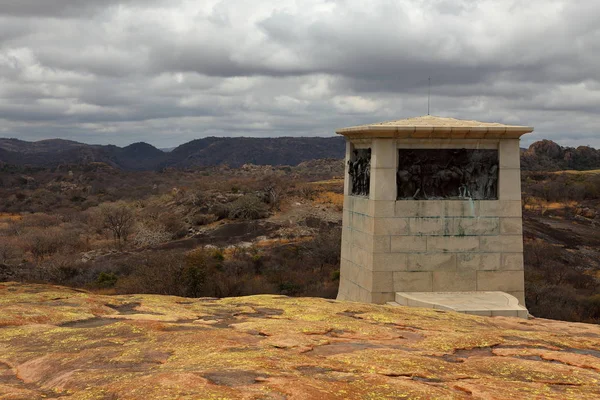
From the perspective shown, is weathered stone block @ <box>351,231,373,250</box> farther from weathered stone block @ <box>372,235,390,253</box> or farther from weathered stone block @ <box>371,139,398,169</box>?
weathered stone block @ <box>371,139,398,169</box>

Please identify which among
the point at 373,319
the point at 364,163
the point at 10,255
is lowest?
the point at 10,255

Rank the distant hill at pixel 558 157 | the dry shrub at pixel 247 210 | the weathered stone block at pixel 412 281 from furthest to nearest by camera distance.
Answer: the distant hill at pixel 558 157
the dry shrub at pixel 247 210
the weathered stone block at pixel 412 281

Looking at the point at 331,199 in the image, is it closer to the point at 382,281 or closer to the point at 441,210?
the point at 441,210

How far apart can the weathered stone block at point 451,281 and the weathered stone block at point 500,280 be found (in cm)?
29

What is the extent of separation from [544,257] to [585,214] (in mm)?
20595

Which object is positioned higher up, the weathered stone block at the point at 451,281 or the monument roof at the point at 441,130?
the monument roof at the point at 441,130

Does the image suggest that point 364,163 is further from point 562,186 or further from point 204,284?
point 562,186

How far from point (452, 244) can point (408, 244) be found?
956mm

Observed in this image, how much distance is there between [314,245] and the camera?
2844cm

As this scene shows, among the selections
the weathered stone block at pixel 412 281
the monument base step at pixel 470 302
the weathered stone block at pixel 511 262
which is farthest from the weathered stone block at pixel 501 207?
the weathered stone block at pixel 412 281

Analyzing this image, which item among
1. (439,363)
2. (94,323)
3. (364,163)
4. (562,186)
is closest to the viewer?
(439,363)

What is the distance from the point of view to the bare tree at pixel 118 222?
37469mm

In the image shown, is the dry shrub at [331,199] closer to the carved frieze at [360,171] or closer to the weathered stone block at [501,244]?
the carved frieze at [360,171]

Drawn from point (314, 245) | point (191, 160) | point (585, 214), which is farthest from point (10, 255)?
point (191, 160)
